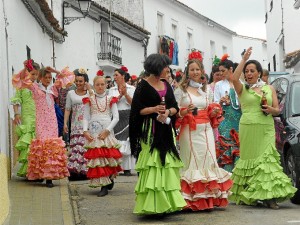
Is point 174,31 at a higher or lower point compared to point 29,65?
higher

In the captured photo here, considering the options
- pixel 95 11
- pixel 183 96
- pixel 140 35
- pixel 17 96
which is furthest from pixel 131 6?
pixel 183 96

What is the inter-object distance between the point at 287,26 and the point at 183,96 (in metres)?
23.7

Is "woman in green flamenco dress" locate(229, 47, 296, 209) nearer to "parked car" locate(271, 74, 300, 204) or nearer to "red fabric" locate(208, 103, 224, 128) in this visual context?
"parked car" locate(271, 74, 300, 204)

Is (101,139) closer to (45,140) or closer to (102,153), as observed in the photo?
(102,153)

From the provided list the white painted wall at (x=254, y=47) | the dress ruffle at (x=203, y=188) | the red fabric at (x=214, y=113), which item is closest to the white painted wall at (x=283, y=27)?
the white painted wall at (x=254, y=47)

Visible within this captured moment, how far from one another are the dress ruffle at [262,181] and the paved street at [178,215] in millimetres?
167

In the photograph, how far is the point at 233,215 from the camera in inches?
352

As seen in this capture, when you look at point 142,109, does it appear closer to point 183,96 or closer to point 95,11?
point 183,96

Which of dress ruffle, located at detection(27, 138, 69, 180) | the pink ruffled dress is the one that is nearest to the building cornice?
the pink ruffled dress

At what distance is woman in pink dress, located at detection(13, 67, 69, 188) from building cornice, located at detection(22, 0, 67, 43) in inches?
194

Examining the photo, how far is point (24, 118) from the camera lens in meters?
11.9

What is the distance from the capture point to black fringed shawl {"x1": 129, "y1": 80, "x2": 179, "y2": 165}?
Result: 8766 millimetres

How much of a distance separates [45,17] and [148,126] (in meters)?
11.6

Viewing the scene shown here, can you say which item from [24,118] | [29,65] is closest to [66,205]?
[24,118]
